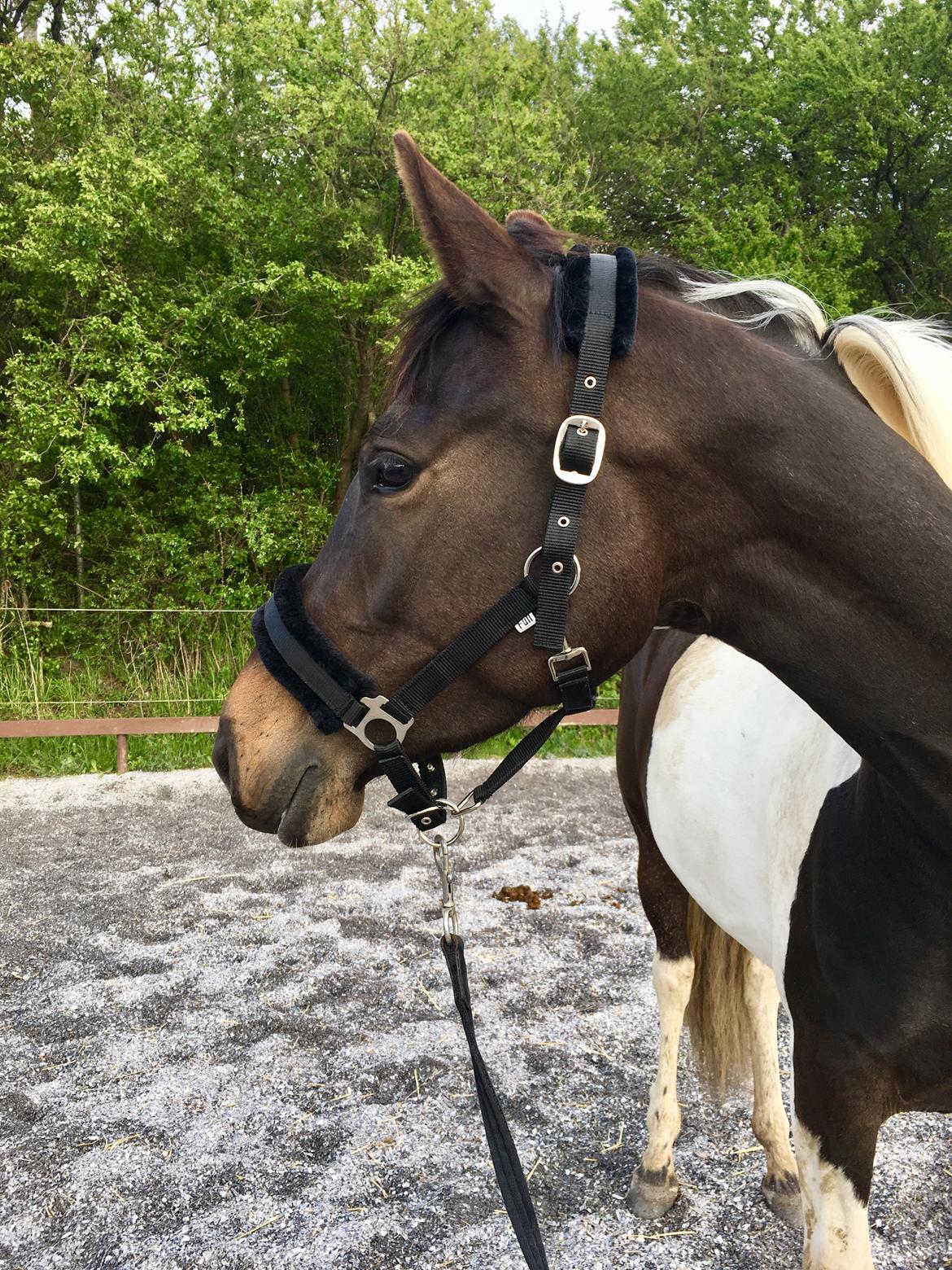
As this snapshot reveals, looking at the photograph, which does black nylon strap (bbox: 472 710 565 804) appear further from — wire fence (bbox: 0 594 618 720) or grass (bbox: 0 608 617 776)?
wire fence (bbox: 0 594 618 720)

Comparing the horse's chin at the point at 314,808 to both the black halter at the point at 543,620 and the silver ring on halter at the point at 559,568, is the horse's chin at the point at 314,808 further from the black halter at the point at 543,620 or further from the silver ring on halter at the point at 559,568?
the silver ring on halter at the point at 559,568

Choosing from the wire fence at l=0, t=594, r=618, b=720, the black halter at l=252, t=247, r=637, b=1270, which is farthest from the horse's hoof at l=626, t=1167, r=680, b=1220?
the wire fence at l=0, t=594, r=618, b=720

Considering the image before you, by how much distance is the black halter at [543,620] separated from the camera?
3.77 ft

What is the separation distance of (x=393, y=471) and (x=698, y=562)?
47cm

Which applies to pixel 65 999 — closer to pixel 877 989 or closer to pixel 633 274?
pixel 877 989

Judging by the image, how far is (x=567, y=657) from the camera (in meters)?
1.19

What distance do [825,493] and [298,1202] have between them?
254 centimetres

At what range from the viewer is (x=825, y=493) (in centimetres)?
114

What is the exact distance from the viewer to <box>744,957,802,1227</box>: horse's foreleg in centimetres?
246

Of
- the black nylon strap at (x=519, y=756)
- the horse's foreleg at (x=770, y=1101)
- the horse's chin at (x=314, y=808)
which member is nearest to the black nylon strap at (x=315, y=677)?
the horse's chin at (x=314, y=808)

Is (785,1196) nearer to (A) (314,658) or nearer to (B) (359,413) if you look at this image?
(A) (314,658)

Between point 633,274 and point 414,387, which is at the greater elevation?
point 633,274

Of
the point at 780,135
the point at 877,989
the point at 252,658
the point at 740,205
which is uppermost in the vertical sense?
the point at 780,135

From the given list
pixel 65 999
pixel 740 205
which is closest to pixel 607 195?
pixel 740 205
